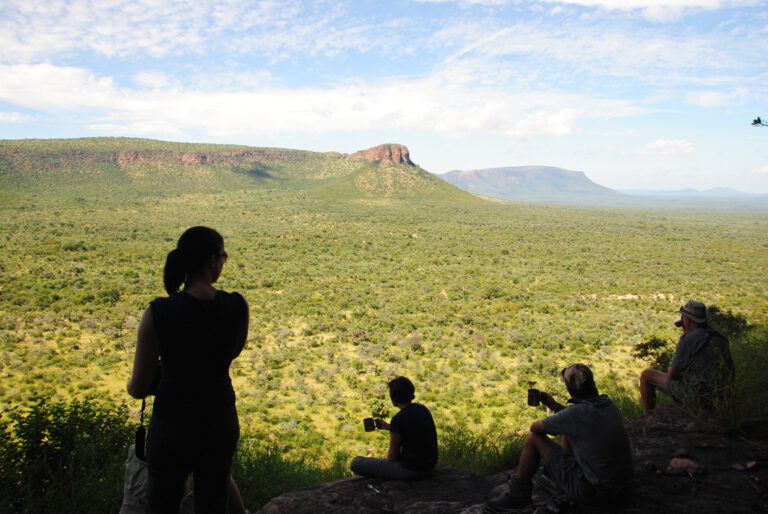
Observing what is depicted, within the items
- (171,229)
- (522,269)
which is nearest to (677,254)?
(522,269)

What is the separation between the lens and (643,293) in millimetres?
25953

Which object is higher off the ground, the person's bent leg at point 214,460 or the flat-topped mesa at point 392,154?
the flat-topped mesa at point 392,154

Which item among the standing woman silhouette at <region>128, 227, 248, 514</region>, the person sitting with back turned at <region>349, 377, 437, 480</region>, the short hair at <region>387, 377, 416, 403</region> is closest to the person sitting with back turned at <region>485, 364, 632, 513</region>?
the person sitting with back turned at <region>349, 377, 437, 480</region>

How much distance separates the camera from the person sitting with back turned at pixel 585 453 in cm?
288

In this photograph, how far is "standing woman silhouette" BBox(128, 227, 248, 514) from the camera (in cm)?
199

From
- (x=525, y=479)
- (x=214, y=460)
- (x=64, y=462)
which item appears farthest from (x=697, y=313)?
(x=64, y=462)

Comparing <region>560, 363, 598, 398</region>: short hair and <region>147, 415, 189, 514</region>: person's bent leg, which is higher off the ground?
<region>560, 363, 598, 398</region>: short hair

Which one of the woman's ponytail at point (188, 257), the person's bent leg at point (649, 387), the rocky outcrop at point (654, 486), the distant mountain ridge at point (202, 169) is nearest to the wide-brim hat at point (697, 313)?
the person's bent leg at point (649, 387)

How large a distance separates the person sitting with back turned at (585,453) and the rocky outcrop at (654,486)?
0.38ft

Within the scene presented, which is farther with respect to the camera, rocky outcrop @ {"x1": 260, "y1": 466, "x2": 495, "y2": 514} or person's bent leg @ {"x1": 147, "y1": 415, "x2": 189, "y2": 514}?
rocky outcrop @ {"x1": 260, "y1": 466, "x2": 495, "y2": 514}

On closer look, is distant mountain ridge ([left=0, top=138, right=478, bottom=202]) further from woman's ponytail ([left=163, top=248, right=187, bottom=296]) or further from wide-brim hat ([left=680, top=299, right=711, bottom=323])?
wide-brim hat ([left=680, top=299, right=711, bottom=323])

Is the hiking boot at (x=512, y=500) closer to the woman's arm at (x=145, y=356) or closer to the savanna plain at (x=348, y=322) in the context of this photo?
the savanna plain at (x=348, y=322)

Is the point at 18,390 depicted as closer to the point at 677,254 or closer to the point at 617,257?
the point at 617,257

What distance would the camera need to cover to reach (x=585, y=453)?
2986mm
